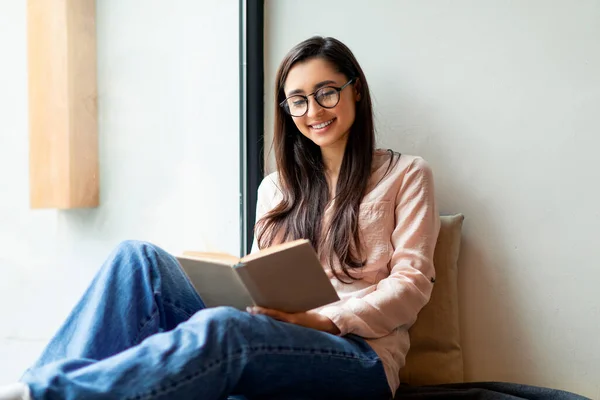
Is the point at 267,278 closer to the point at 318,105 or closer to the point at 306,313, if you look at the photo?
the point at 306,313

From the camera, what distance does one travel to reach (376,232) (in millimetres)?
1338

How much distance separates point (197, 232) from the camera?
1.88m

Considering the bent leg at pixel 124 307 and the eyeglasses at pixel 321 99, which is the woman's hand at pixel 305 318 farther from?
the eyeglasses at pixel 321 99

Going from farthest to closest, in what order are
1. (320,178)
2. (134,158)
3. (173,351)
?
(134,158) → (320,178) → (173,351)

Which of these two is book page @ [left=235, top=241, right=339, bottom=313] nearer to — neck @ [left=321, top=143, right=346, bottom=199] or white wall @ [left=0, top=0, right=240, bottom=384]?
neck @ [left=321, top=143, right=346, bottom=199]

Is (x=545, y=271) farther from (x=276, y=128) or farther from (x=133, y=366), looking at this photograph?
(x=133, y=366)

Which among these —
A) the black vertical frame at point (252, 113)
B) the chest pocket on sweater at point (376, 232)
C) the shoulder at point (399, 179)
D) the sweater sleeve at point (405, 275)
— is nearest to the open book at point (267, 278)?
the sweater sleeve at point (405, 275)

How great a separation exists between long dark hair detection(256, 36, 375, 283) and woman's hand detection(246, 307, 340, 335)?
19cm

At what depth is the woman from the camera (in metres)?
0.90

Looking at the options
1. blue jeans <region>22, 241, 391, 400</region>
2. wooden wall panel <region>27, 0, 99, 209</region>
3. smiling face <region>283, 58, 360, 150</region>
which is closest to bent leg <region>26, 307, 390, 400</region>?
blue jeans <region>22, 241, 391, 400</region>

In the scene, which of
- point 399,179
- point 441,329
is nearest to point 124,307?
point 399,179

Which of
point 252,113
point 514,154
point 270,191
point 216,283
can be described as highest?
point 252,113

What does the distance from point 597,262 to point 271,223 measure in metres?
0.80

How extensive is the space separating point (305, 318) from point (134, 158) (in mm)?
881
